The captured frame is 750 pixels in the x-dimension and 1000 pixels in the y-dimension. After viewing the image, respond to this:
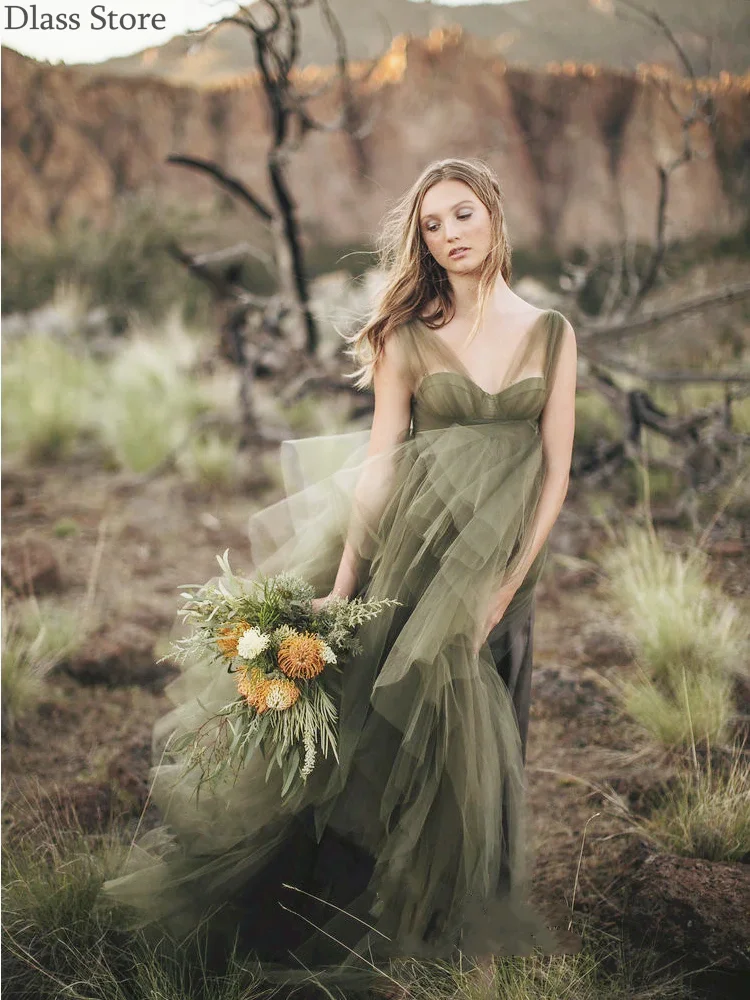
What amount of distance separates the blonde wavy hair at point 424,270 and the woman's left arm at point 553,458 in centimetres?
24

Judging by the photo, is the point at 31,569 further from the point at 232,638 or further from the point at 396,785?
the point at 396,785

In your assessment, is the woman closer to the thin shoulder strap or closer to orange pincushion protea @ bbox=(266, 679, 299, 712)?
the thin shoulder strap

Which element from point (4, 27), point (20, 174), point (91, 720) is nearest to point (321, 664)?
point (91, 720)

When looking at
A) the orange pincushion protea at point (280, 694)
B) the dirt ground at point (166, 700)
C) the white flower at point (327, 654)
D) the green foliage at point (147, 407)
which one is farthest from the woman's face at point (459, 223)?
the green foliage at point (147, 407)

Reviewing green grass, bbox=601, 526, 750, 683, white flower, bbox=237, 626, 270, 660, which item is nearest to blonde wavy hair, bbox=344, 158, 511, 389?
white flower, bbox=237, 626, 270, 660

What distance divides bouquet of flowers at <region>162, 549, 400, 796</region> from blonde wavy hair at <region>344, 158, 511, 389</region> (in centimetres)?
65

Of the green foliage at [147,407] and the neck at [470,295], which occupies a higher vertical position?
the neck at [470,295]

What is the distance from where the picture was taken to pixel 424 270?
206 cm

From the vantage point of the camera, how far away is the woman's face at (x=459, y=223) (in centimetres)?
193

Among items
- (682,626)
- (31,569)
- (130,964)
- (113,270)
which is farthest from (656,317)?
(113,270)

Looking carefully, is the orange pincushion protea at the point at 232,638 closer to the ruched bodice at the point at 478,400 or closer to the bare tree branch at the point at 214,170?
the ruched bodice at the point at 478,400

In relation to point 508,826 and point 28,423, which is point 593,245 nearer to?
point 28,423

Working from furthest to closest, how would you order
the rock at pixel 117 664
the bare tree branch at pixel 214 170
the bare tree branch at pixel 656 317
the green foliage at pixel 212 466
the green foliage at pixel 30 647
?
the green foliage at pixel 212 466, the bare tree branch at pixel 214 170, the bare tree branch at pixel 656 317, the rock at pixel 117 664, the green foliage at pixel 30 647

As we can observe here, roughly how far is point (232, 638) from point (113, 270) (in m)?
10.9
